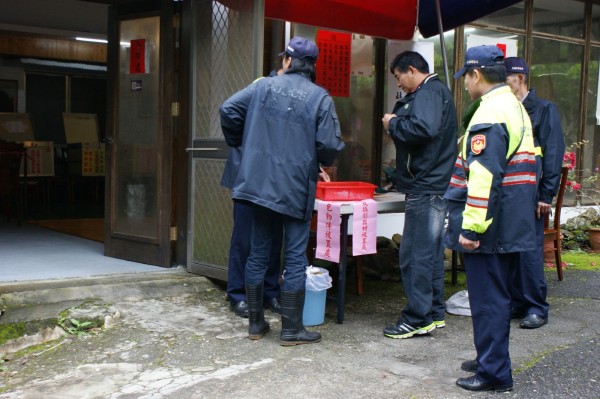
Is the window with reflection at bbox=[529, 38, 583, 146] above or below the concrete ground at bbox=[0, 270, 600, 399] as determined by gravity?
above

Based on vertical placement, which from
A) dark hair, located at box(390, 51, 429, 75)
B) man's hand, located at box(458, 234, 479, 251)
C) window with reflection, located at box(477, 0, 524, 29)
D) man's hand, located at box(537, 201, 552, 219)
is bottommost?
man's hand, located at box(458, 234, 479, 251)

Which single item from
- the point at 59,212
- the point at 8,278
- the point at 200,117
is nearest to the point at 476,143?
the point at 200,117

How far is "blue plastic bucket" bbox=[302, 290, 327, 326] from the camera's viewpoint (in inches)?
187

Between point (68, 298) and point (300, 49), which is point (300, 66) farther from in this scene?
point (68, 298)

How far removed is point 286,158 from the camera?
4.22 meters

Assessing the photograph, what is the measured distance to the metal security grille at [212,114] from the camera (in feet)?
17.5

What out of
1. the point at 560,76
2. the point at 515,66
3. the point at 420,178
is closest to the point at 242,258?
the point at 420,178

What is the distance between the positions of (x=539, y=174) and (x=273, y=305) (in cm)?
216

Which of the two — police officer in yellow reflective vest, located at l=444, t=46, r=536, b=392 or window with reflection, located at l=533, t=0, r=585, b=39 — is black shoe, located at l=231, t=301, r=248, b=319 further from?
window with reflection, located at l=533, t=0, r=585, b=39

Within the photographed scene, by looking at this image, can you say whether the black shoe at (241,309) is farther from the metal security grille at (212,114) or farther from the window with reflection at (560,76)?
the window with reflection at (560,76)

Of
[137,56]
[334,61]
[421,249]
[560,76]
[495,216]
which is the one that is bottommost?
[421,249]

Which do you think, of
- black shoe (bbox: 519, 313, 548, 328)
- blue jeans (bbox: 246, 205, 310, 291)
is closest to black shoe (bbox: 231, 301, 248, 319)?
blue jeans (bbox: 246, 205, 310, 291)

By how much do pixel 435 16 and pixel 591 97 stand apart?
4.54m

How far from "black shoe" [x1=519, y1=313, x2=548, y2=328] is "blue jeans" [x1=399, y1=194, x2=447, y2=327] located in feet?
2.49
